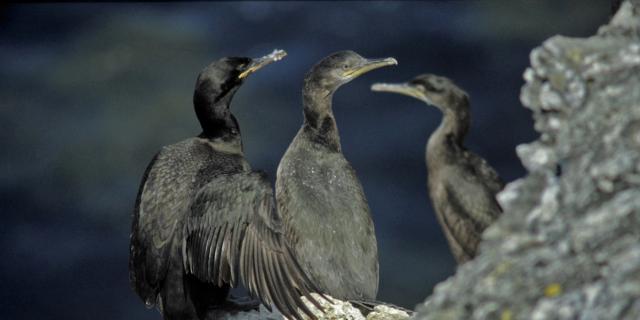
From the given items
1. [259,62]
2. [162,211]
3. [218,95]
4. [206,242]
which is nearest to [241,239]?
[206,242]

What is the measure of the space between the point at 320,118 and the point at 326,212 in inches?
40.7

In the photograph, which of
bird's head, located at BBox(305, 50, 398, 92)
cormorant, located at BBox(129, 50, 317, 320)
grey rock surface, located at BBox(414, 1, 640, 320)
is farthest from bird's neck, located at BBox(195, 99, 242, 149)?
grey rock surface, located at BBox(414, 1, 640, 320)

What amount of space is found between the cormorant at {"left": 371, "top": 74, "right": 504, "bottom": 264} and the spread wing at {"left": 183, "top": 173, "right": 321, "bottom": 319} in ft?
6.50

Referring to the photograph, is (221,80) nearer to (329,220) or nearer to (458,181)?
(329,220)

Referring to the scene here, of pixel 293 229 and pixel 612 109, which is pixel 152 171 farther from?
pixel 612 109

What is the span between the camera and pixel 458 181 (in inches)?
281

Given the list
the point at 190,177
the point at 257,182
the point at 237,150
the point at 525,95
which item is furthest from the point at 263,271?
the point at 525,95

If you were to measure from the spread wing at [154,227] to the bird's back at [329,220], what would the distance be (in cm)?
105

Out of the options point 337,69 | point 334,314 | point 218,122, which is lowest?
point 334,314

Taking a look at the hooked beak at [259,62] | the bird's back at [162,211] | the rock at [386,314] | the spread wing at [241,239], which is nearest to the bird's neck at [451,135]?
the hooked beak at [259,62]

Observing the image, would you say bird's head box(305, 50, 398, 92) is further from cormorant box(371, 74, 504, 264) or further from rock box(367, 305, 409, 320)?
rock box(367, 305, 409, 320)

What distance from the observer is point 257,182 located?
548cm

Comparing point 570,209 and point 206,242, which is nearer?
point 570,209

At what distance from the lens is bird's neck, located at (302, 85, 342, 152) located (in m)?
7.25
